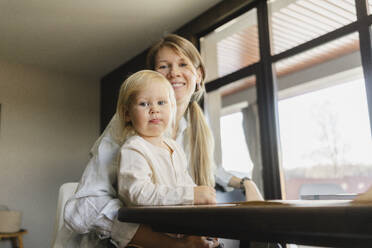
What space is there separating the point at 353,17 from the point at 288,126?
285 cm

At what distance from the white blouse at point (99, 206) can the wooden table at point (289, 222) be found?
31 centimetres

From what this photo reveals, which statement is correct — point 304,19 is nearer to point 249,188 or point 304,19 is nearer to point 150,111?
point 249,188

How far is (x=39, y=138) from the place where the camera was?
202 inches

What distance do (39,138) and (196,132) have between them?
439 centimetres

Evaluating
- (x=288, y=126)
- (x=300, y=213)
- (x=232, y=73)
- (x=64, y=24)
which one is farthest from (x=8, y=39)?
(x=300, y=213)

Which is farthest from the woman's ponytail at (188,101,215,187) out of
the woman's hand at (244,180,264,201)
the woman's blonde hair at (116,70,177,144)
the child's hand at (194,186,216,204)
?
the child's hand at (194,186,216,204)

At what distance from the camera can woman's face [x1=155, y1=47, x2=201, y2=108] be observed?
1321 millimetres

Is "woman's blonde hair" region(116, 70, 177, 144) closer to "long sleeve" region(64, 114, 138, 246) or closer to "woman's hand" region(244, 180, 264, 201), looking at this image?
"long sleeve" region(64, 114, 138, 246)

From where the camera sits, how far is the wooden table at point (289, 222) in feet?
1.06

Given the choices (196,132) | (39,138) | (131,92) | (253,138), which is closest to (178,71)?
(196,132)

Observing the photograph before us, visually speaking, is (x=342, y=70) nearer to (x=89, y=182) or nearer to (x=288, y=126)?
(x=288, y=126)

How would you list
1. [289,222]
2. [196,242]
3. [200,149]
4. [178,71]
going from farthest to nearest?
[178,71] < [200,149] < [196,242] < [289,222]

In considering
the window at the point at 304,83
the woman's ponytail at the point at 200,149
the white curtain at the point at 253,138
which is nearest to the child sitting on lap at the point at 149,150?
the woman's ponytail at the point at 200,149

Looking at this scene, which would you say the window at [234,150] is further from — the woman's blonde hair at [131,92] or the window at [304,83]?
the woman's blonde hair at [131,92]
